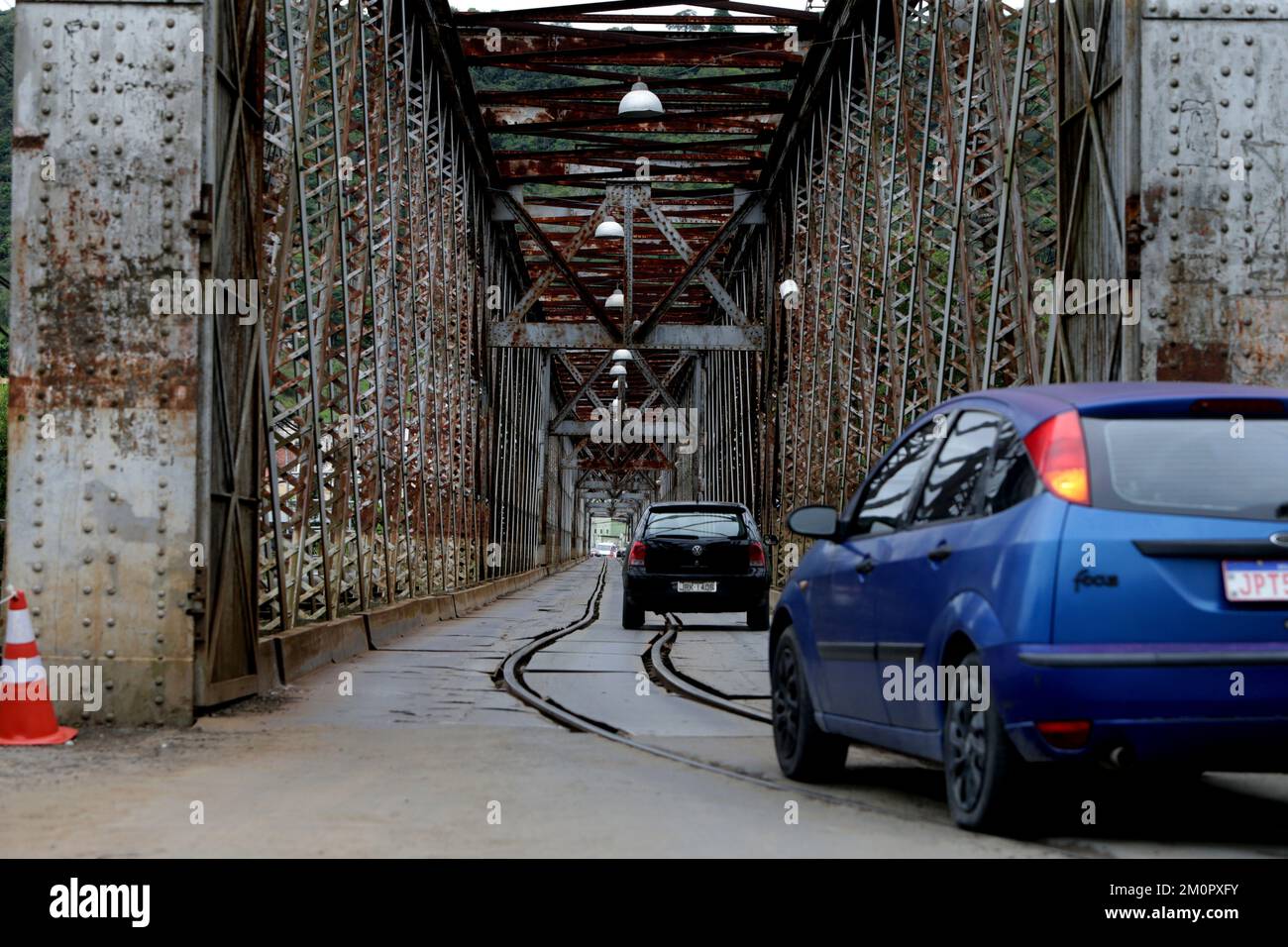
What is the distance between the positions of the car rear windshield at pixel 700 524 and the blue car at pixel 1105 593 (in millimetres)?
14534

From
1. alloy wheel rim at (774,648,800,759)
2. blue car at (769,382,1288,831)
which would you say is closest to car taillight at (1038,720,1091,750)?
blue car at (769,382,1288,831)

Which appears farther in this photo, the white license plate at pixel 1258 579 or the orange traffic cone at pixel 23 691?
the orange traffic cone at pixel 23 691

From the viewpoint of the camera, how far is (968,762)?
5.86 meters

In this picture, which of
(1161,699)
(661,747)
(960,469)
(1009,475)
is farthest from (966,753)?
(661,747)

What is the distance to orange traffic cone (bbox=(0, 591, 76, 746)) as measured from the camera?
8.58 meters

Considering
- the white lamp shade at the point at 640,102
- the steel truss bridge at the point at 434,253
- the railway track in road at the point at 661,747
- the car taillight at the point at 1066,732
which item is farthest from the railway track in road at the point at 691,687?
the white lamp shade at the point at 640,102

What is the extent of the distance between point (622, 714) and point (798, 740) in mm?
3236

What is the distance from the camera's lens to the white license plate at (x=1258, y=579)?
Answer: 5.41 metres

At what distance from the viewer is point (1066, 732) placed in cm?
534

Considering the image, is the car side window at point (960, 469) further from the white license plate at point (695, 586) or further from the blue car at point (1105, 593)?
the white license plate at point (695, 586)

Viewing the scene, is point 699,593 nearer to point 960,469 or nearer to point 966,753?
point 960,469

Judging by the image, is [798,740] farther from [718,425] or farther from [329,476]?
[718,425]

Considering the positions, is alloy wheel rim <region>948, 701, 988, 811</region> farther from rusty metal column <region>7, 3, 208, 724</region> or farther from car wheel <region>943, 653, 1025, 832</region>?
rusty metal column <region>7, 3, 208, 724</region>
